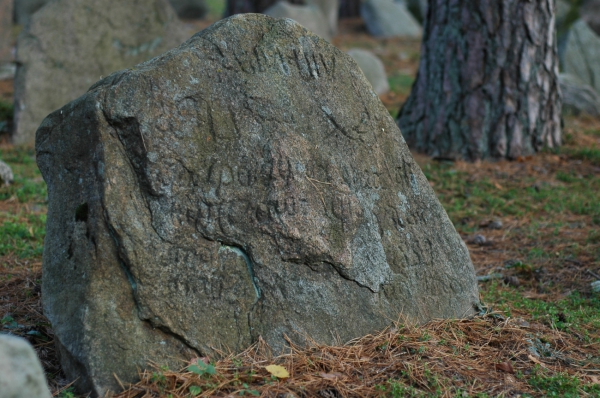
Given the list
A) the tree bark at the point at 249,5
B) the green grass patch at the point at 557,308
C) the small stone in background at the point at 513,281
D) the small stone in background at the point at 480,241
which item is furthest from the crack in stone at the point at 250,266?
the tree bark at the point at 249,5

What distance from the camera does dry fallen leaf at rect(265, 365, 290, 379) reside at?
2406 millimetres

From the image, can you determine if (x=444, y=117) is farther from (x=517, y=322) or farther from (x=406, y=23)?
(x=406, y=23)

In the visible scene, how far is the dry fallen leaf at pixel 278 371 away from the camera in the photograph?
7.89 ft

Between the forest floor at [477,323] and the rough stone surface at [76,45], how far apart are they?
1001 mm

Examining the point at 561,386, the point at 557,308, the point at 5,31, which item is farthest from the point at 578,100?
the point at 5,31

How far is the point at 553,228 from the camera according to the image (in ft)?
14.8

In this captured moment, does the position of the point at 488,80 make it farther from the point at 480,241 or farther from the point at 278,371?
the point at 278,371

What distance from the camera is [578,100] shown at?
24.5 ft

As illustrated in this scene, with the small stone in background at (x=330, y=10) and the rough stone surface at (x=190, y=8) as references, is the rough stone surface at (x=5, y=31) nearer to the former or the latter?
the rough stone surface at (x=190, y=8)

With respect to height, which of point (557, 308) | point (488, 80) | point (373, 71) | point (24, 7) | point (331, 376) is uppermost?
point (24, 7)

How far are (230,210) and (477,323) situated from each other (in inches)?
51.4

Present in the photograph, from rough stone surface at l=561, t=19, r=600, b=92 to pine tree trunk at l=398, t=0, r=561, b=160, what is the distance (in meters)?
3.13

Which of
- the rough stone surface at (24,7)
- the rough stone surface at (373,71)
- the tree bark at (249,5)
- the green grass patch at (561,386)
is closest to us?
the green grass patch at (561,386)

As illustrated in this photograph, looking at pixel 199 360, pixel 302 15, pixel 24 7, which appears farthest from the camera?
pixel 24 7
